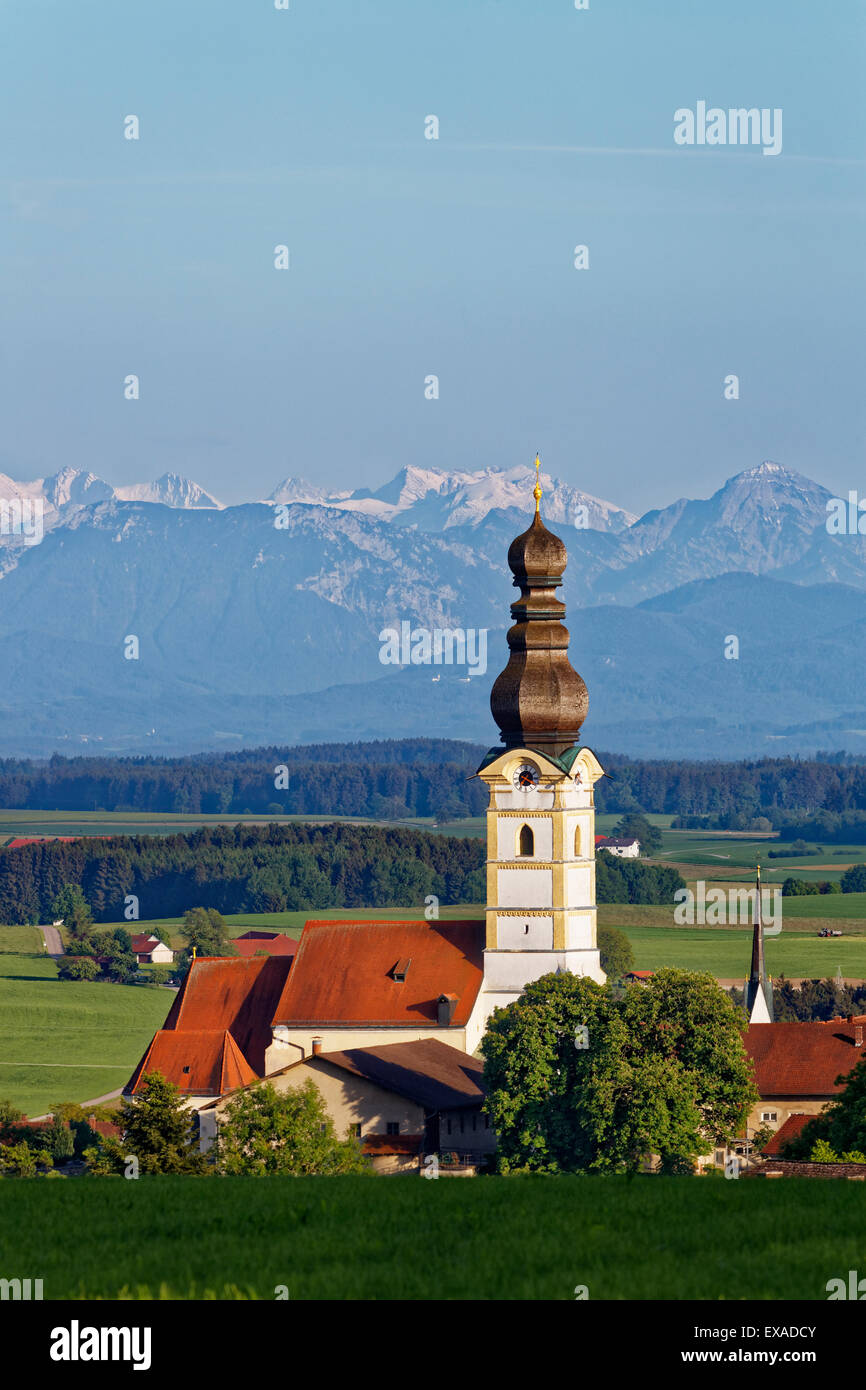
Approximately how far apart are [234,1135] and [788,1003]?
2682 inches

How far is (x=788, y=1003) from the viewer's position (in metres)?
116

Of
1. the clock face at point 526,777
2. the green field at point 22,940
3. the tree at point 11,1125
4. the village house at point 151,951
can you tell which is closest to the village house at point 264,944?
the village house at point 151,951

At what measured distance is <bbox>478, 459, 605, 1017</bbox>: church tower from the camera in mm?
74250

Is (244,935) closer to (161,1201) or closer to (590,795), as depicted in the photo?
(590,795)

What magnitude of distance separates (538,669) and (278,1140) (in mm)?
27280

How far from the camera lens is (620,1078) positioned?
188 feet

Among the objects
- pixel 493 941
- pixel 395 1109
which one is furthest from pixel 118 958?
pixel 395 1109

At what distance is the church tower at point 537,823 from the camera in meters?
74.2

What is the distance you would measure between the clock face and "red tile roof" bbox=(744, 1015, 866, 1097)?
10656 mm

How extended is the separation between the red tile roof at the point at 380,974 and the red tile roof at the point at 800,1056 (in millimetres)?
9576

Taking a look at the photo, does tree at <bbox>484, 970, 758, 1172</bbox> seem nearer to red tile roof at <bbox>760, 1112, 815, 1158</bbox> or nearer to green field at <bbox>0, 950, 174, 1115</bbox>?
red tile roof at <bbox>760, 1112, 815, 1158</bbox>

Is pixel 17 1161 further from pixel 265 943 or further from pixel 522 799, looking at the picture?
pixel 265 943

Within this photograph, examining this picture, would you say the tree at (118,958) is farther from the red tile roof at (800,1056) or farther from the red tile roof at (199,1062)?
the red tile roof at (800,1056)
